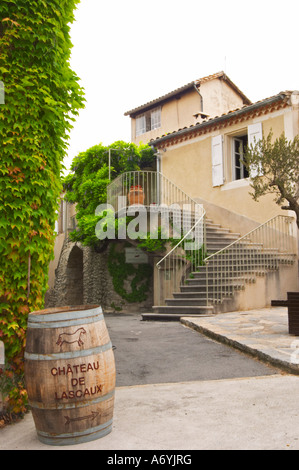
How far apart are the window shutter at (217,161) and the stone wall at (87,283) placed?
12.0 feet

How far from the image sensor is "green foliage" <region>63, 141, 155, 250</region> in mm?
14148

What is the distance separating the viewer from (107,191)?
13805mm

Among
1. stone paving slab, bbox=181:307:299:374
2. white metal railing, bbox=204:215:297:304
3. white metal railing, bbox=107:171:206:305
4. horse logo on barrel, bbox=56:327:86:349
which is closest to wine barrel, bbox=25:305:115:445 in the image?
horse logo on barrel, bbox=56:327:86:349

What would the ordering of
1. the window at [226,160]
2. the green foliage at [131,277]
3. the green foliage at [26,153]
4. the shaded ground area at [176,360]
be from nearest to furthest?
the green foliage at [26,153]
the shaded ground area at [176,360]
the window at [226,160]
the green foliage at [131,277]

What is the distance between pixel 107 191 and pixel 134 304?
12.1 ft

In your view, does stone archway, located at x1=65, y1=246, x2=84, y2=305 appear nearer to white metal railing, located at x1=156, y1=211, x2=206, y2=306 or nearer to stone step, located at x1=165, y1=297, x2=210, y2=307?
white metal railing, located at x1=156, y1=211, x2=206, y2=306

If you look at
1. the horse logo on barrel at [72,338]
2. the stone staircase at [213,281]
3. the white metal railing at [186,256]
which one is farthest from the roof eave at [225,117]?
the horse logo on barrel at [72,338]

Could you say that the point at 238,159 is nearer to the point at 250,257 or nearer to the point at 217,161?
the point at 217,161

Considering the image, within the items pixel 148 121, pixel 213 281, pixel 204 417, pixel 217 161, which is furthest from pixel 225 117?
pixel 204 417

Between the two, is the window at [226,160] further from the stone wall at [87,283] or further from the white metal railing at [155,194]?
the stone wall at [87,283]

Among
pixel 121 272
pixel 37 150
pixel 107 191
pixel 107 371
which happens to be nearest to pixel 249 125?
pixel 107 191

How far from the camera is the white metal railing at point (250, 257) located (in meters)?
9.50

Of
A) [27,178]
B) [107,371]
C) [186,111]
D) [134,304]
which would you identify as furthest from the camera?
[186,111]

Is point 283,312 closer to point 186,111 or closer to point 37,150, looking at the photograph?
point 37,150
